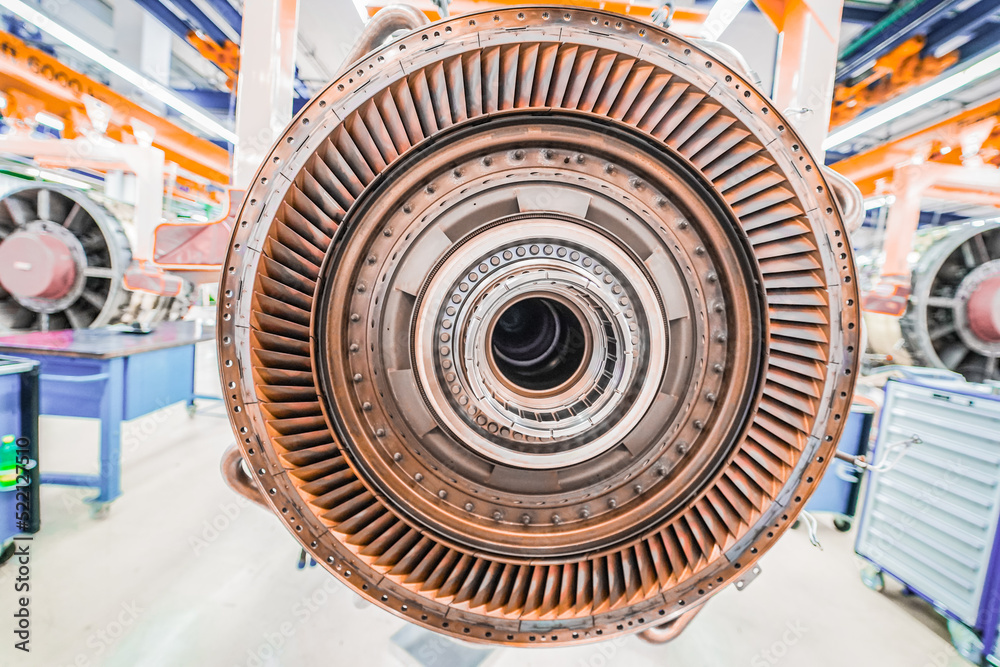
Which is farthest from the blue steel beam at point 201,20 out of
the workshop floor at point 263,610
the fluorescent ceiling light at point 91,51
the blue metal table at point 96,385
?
the workshop floor at point 263,610

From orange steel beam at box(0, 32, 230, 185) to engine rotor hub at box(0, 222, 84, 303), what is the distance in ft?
6.23

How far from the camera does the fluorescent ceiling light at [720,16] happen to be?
1980mm

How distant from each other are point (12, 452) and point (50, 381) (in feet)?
2.31

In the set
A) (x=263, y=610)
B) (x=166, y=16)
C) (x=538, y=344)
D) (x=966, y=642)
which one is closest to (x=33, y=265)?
(x=166, y=16)

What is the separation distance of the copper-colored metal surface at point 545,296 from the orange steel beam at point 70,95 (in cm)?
668

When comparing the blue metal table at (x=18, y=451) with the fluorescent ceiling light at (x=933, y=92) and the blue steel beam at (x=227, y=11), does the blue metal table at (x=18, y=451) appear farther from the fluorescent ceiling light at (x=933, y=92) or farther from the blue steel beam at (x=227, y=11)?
the fluorescent ceiling light at (x=933, y=92)

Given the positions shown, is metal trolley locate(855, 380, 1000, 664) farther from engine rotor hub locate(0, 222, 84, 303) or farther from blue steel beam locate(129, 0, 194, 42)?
blue steel beam locate(129, 0, 194, 42)

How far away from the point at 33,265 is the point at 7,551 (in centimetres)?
317

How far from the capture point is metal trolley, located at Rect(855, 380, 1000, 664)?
2.39 m

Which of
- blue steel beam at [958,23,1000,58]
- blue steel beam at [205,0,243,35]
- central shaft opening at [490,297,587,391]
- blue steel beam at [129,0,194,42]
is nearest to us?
central shaft opening at [490,297,587,391]

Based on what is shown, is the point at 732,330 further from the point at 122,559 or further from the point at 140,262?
the point at 140,262

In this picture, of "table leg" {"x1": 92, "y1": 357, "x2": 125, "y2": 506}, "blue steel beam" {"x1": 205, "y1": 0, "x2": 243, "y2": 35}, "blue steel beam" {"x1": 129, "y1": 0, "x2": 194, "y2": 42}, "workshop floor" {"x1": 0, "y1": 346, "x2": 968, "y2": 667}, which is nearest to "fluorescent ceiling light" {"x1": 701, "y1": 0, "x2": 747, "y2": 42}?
"workshop floor" {"x1": 0, "y1": 346, "x2": 968, "y2": 667}

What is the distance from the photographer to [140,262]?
4.80 m

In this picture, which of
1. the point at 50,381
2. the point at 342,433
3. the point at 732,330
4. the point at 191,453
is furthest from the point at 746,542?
the point at 191,453
